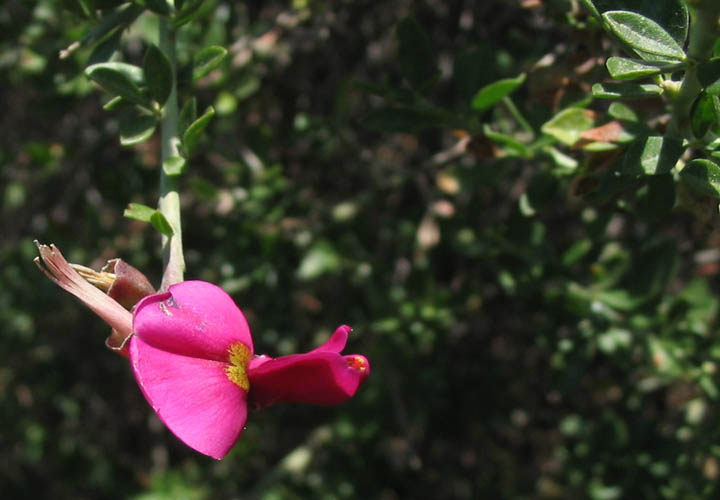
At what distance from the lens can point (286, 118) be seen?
192 centimetres

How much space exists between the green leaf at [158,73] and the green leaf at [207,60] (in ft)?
0.18

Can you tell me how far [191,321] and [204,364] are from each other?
0.05 metres

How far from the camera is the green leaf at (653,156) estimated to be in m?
0.81

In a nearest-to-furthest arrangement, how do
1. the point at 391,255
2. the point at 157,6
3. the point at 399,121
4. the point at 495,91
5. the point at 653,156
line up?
the point at 653,156 → the point at 157,6 → the point at 495,91 → the point at 399,121 → the point at 391,255

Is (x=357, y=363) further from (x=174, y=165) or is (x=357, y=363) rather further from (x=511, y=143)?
(x=511, y=143)

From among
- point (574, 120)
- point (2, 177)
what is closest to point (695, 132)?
point (574, 120)

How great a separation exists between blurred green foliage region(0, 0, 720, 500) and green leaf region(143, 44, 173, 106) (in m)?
0.15

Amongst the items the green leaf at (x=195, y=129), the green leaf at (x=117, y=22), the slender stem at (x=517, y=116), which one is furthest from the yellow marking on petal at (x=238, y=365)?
the slender stem at (x=517, y=116)

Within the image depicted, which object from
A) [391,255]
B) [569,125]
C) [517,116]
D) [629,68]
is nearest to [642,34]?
[629,68]

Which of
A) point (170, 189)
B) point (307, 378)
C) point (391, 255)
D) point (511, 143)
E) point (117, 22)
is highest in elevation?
point (117, 22)

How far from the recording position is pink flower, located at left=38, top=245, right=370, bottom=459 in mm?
697

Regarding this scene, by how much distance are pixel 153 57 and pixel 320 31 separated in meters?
0.82

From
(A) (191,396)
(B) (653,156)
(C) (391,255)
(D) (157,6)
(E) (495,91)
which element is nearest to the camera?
(A) (191,396)

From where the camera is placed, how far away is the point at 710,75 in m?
0.76
